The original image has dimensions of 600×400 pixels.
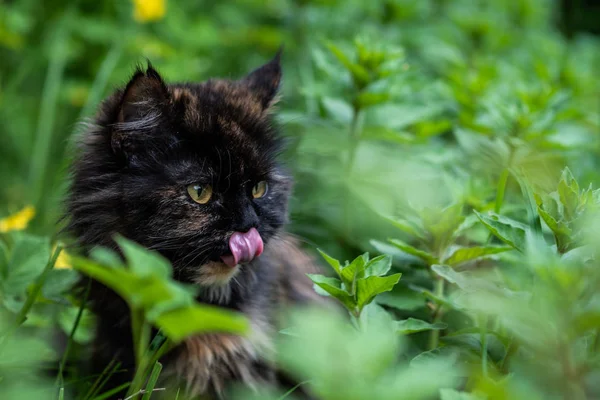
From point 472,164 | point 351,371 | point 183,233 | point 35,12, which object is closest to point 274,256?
point 183,233

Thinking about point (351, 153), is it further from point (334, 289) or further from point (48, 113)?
point (48, 113)

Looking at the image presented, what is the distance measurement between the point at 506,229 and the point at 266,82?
103 centimetres

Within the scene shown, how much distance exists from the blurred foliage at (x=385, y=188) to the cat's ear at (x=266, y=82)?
0.29m

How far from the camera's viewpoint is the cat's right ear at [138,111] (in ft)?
5.89

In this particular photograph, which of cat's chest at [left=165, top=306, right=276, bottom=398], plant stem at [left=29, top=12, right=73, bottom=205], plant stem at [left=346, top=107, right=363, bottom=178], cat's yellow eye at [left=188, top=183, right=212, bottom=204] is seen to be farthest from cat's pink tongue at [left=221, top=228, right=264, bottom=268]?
plant stem at [left=29, top=12, right=73, bottom=205]

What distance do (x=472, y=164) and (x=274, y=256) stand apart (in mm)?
926

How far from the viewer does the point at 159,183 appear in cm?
179

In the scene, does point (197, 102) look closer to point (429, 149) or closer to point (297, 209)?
point (297, 209)

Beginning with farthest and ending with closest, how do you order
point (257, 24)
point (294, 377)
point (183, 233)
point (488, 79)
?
point (257, 24) → point (488, 79) → point (294, 377) → point (183, 233)

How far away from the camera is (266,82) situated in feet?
7.38

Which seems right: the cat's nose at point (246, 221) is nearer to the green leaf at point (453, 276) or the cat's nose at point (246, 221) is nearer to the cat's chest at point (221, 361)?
the cat's chest at point (221, 361)

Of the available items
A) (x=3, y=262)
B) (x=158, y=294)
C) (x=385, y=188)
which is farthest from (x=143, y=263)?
(x=385, y=188)

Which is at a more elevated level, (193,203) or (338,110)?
(338,110)

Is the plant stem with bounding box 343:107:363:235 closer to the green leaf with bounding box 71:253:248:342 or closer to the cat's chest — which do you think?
the cat's chest
